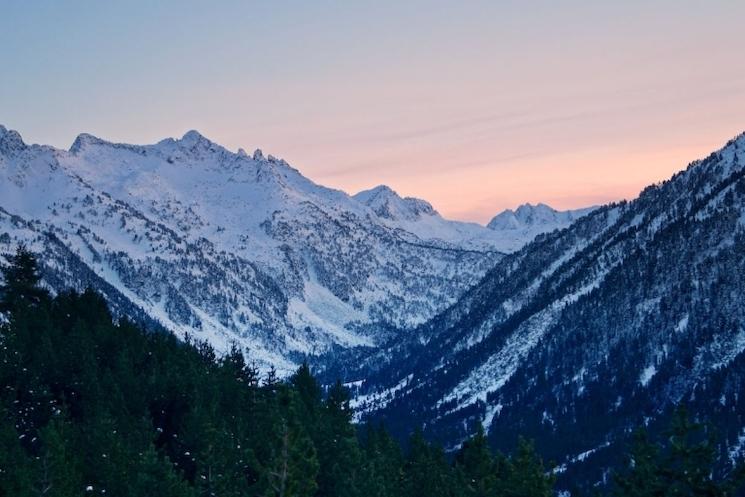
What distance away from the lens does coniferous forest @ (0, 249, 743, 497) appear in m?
40.5

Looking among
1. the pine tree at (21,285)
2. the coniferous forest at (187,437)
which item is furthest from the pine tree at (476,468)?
the pine tree at (21,285)

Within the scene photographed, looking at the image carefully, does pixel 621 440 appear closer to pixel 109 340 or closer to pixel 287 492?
pixel 109 340

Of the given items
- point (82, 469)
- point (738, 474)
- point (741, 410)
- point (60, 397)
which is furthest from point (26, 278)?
point (741, 410)

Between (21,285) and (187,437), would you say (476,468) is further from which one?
(21,285)

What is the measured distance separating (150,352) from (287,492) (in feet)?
143

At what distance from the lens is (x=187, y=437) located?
59.4 m

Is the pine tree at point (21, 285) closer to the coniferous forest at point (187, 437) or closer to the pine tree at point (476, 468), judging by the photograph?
the coniferous forest at point (187, 437)

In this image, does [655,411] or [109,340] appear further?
[655,411]

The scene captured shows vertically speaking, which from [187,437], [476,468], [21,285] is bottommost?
[476,468]

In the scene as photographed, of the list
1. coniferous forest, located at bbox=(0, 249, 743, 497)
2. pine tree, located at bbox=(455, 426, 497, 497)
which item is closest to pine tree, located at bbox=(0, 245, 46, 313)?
coniferous forest, located at bbox=(0, 249, 743, 497)

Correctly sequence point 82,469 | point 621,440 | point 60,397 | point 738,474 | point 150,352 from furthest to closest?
point 621,440 < point 150,352 < point 60,397 < point 82,469 < point 738,474

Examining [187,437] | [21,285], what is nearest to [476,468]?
[187,437]

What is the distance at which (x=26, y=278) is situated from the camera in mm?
87312

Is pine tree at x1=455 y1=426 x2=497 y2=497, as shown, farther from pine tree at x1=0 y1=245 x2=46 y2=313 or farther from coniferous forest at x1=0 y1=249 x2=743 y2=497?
pine tree at x1=0 y1=245 x2=46 y2=313
